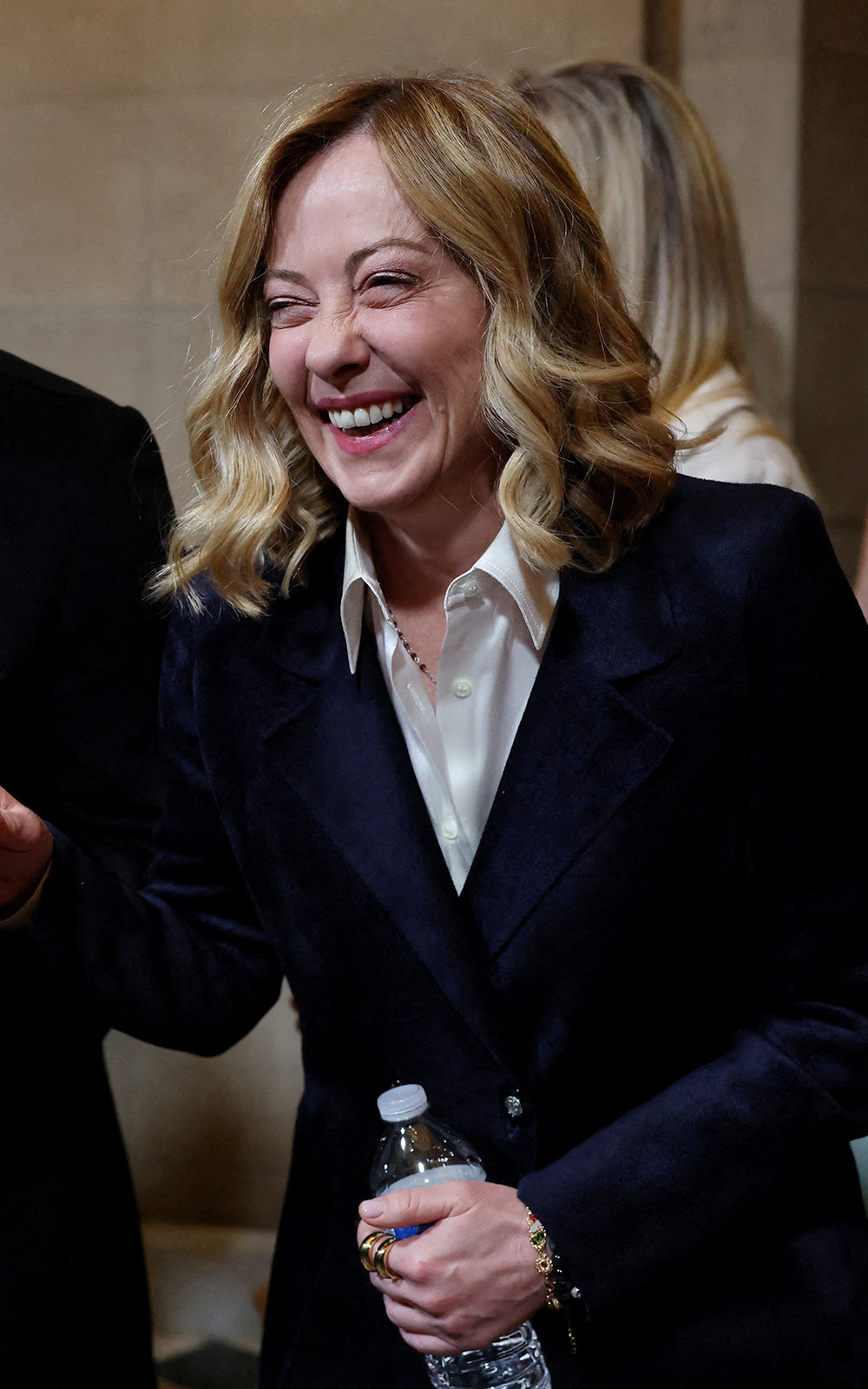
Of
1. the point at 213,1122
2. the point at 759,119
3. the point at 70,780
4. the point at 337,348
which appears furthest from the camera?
the point at 213,1122

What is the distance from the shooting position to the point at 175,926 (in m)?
1.39

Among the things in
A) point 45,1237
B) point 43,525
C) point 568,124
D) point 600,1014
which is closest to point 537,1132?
point 600,1014

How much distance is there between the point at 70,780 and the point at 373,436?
53cm

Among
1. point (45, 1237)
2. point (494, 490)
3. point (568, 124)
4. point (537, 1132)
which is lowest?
point (45, 1237)

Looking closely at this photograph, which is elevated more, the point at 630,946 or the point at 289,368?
the point at 289,368

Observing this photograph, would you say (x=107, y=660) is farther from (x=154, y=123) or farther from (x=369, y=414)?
(x=154, y=123)

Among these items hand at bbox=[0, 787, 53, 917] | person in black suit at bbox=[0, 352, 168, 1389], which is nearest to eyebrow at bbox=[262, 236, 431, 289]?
person in black suit at bbox=[0, 352, 168, 1389]

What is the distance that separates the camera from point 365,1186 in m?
1.32

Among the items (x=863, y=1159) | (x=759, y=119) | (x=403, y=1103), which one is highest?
(x=759, y=119)

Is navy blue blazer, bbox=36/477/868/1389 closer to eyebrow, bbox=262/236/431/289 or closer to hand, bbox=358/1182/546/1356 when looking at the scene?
hand, bbox=358/1182/546/1356

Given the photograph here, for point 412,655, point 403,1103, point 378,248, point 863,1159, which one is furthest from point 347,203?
point 863,1159

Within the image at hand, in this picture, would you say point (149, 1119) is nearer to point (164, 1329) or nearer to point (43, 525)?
point (164, 1329)

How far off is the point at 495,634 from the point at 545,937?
29cm

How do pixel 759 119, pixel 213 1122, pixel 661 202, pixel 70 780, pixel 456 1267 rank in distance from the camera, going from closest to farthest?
pixel 456 1267 < pixel 70 780 < pixel 661 202 < pixel 759 119 < pixel 213 1122
